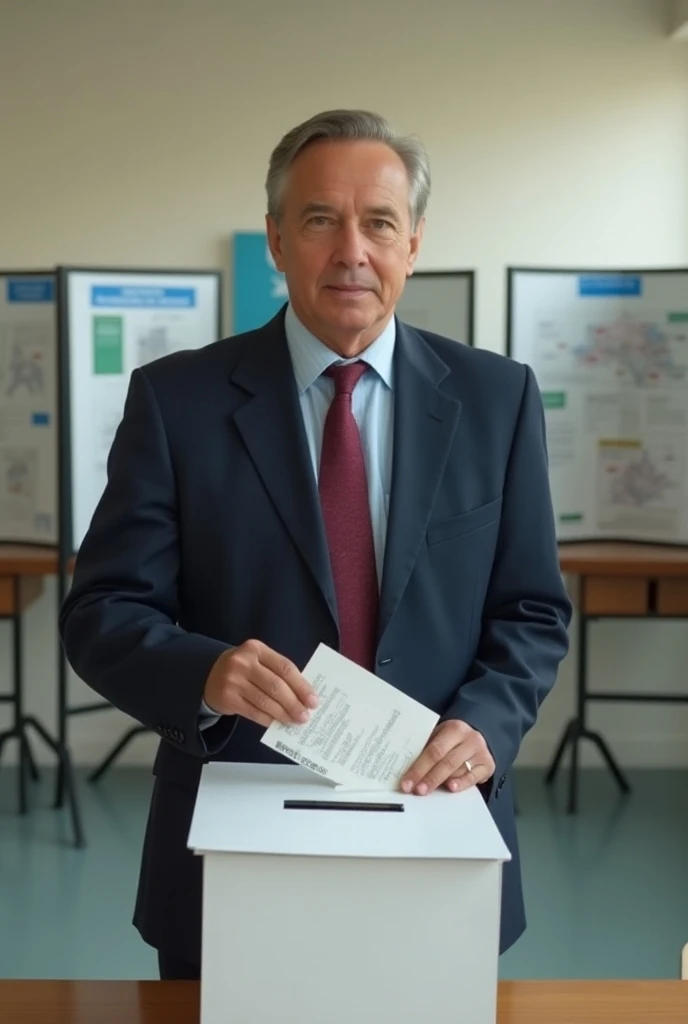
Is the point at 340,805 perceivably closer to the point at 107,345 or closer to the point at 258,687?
the point at 258,687

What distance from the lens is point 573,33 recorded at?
500 cm

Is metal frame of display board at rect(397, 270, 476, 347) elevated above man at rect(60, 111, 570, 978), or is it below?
above

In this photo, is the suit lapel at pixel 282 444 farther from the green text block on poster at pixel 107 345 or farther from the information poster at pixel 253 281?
the information poster at pixel 253 281

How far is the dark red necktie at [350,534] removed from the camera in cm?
150

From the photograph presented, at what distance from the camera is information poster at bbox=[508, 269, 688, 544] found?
4.68 m

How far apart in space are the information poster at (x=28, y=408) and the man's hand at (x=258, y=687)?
134 inches

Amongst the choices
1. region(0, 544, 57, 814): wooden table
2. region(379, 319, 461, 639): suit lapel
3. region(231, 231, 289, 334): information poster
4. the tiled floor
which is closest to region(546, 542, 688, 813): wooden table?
the tiled floor

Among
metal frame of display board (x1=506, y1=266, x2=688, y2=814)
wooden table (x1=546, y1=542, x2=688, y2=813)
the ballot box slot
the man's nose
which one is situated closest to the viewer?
the ballot box slot

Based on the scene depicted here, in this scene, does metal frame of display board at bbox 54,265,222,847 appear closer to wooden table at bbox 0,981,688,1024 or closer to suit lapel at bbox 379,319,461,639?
suit lapel at bbox 379,319,461,639

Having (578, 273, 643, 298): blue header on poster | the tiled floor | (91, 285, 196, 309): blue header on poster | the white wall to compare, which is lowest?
the tiled floor

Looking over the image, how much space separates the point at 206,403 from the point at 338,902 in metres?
0.74

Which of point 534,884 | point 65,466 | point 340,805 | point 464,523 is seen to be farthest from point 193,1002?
point 65,466

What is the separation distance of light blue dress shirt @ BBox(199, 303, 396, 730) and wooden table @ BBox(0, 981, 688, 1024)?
1.86 feet

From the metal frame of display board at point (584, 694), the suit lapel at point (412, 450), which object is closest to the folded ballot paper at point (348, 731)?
the suit lapel at point (412, 450)
